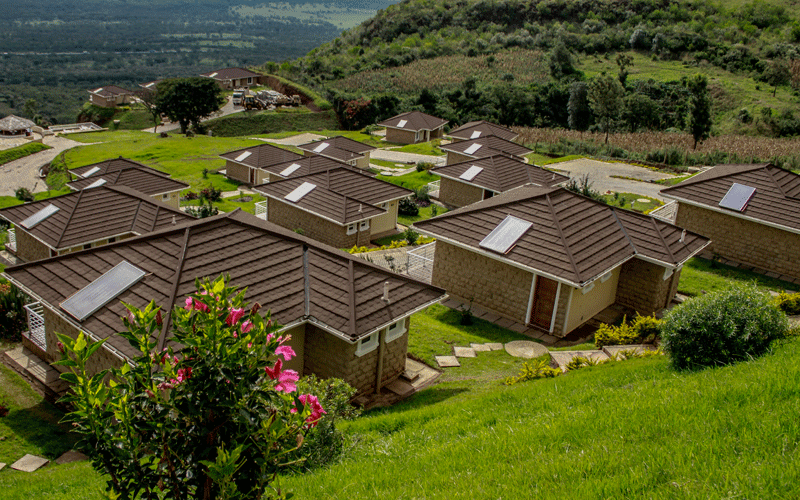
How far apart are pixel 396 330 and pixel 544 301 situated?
6.86 metres

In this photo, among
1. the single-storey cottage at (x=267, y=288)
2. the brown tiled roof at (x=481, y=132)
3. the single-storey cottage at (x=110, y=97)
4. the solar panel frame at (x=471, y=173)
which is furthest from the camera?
the single-storey cottage at (x=110, y=97)

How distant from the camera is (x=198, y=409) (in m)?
5.13

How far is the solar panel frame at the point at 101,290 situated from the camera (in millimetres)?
14430

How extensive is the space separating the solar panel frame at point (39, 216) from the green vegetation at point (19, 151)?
44.5 m

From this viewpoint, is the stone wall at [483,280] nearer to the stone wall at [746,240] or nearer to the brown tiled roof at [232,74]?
the stone wall at [746,240]

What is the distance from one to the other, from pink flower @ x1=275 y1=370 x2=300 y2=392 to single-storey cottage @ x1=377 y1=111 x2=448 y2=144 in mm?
63750

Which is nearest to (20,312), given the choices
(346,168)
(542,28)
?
(346,168)

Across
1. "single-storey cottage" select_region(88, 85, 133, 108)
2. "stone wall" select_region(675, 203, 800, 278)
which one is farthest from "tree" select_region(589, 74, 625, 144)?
"single-storey cottage" select_region(88, 85, 133, 108)

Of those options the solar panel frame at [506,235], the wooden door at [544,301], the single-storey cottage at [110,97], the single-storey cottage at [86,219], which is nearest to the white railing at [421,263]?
the solar panel frame at [506,235]

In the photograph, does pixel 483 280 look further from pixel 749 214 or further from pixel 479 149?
pixel 479 149

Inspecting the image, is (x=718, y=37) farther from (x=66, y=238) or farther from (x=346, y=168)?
(x=66, y=238)

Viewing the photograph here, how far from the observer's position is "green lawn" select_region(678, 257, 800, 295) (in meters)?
25.1

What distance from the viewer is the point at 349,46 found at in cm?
15012

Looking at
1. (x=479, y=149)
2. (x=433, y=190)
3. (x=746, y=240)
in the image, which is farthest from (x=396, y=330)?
(x=479, y=149)
